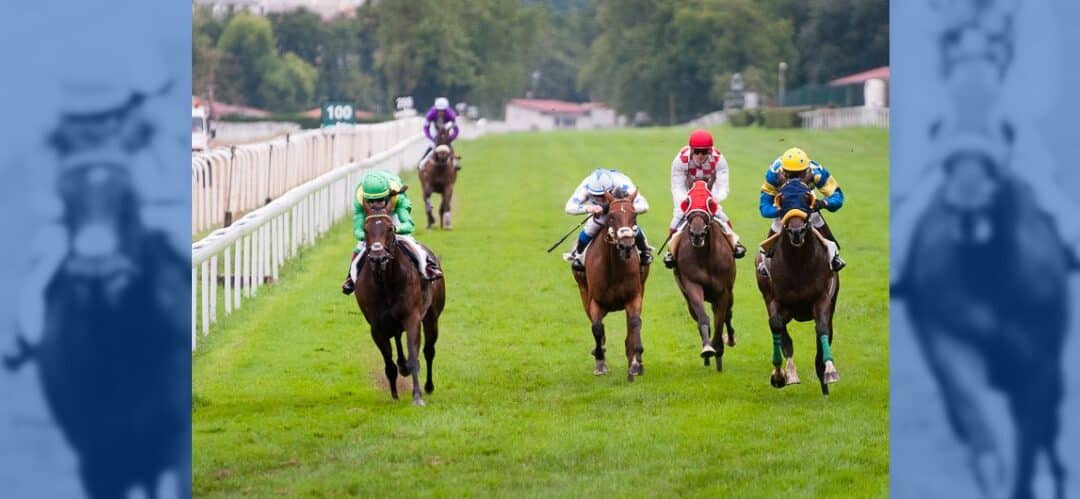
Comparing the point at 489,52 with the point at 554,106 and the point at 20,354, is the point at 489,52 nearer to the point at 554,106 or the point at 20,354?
the point at 554,106

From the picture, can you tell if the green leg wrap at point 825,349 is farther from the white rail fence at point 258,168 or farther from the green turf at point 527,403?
the white rail fence at point 258,168

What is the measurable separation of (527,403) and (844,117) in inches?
1968

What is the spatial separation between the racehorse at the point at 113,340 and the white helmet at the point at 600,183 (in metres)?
5.91

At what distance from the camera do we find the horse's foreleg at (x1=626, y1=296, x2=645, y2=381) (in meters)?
12.1

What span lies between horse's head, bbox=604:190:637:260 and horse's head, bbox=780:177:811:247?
107 centimetres

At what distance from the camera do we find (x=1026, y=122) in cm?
641

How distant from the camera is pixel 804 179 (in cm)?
1131

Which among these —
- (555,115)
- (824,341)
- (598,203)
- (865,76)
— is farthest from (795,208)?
(555,115)

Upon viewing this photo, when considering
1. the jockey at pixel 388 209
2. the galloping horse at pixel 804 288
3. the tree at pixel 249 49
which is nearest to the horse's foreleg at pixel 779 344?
the galloping horse at pixel 804 288

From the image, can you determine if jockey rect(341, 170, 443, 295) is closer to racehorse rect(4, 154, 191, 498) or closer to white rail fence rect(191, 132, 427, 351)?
white rail fence rect(191, 132, 427, 351)

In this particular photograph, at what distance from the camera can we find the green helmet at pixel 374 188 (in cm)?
1081

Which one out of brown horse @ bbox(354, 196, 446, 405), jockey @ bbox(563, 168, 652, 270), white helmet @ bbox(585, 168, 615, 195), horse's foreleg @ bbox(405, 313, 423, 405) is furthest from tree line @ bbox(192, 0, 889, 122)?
horse's foreleg @ bbox(405, 313, 423, 405)

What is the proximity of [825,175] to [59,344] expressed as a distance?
20.3ft

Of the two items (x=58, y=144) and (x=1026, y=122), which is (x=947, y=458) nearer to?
(x=1026, y=122)
